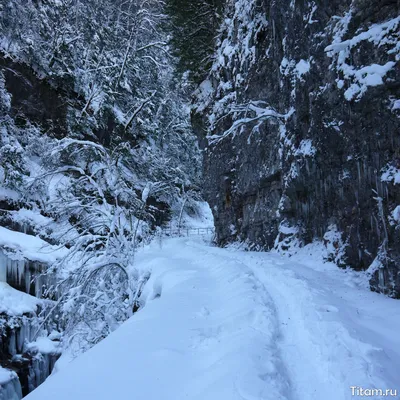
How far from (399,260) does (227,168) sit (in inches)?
537

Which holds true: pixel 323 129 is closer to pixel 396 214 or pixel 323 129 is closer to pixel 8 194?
pixel 396 214

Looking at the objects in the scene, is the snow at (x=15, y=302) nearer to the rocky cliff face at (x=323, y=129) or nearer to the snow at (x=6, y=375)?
the snow at (x=6, y=375)

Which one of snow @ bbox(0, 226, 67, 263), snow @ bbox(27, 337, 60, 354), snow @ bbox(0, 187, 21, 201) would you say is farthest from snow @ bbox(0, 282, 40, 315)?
snow @ bbox(0, 187, 21, 201)

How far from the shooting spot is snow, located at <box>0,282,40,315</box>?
504 inches

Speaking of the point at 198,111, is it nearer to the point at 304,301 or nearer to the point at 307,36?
the point at 307,36

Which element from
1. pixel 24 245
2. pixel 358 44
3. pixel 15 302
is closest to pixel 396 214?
pixel 358 44

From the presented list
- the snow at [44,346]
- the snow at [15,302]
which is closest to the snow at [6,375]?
the snow at [44,346]

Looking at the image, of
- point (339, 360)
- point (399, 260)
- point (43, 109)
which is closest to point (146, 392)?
point (339, 360)

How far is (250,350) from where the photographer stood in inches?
151

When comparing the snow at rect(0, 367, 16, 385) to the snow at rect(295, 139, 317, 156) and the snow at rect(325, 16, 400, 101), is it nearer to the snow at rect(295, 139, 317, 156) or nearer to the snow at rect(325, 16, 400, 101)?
the snow at rect(295, 139, 317, 156)

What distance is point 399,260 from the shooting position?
229 inches

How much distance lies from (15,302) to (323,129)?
44.6 ft

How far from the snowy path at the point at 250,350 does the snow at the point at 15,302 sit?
9482 millimetres

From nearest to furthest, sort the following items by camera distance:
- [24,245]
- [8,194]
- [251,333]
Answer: [251,333]
[24,245]
[8,194]
